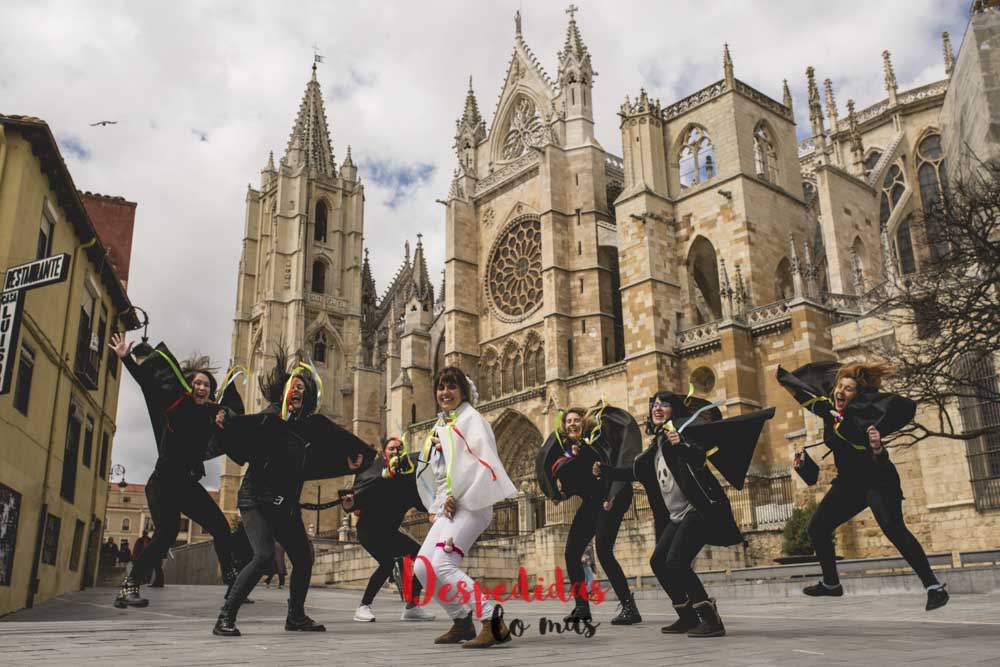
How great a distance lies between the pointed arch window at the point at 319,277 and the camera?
159 feet

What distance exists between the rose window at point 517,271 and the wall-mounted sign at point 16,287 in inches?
877

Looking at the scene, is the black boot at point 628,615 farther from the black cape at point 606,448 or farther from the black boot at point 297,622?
the black boot at point 297,622

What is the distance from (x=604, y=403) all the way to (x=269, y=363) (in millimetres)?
39507

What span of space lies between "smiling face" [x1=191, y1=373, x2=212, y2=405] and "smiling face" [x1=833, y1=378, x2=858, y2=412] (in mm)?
4737

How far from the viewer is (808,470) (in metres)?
6.35

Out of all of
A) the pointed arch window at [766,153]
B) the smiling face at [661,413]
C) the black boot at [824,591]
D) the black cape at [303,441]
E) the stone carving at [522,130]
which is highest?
the stone carving at [522,130]

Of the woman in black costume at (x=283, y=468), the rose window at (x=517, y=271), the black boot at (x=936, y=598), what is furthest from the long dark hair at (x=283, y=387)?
the rose window at (x=517, y=271)

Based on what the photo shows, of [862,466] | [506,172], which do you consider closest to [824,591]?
[862,466]

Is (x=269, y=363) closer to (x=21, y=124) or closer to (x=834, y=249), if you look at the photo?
(x=834, y=249)

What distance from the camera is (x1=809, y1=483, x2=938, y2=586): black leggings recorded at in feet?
20.0

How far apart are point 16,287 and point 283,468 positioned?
19.8 ft

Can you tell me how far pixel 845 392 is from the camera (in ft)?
20.4

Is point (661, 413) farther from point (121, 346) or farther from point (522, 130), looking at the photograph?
point (522, 130)

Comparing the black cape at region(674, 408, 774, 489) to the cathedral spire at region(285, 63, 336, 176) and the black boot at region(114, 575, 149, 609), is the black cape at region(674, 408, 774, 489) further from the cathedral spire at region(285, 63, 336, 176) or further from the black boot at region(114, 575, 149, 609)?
the cathedral spire at region(285, 63, 336, 176)
